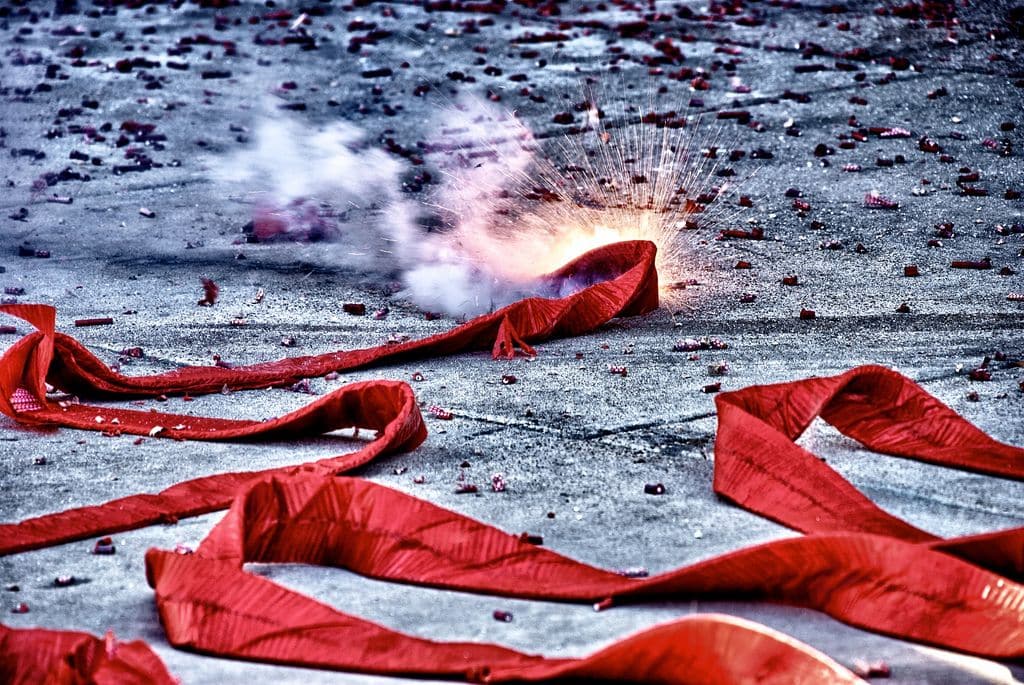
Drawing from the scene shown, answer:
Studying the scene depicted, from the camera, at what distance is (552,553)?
3021mm

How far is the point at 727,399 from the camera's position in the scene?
3.70 metres

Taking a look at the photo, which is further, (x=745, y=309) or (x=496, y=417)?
(x=745, y=309)

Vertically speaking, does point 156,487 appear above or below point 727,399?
below

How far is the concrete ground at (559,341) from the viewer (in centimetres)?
321

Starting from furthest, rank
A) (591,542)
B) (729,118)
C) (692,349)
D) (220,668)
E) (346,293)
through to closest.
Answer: (729,118)
(346,293)
(692,349)
(591,542)
(220,668)

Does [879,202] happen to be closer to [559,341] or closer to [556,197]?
[556,197]

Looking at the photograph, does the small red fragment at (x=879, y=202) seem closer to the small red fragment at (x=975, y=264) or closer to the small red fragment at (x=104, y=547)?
the small red fragment at (x=975, y=264)

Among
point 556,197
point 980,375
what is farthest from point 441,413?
point 556,197

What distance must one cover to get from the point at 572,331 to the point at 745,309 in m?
0.69

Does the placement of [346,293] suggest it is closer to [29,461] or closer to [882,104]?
[29,461]

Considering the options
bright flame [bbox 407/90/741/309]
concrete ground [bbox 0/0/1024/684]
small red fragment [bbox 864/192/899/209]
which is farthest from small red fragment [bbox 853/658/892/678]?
small red fragment [bbox 864/192/899/209]

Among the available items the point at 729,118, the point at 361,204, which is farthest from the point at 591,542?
the point at 729,118

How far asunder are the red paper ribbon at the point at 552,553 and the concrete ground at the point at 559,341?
0.05 m

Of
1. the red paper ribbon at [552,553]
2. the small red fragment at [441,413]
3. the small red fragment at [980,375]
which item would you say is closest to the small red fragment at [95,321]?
the red paper ribbon at [552,553]
